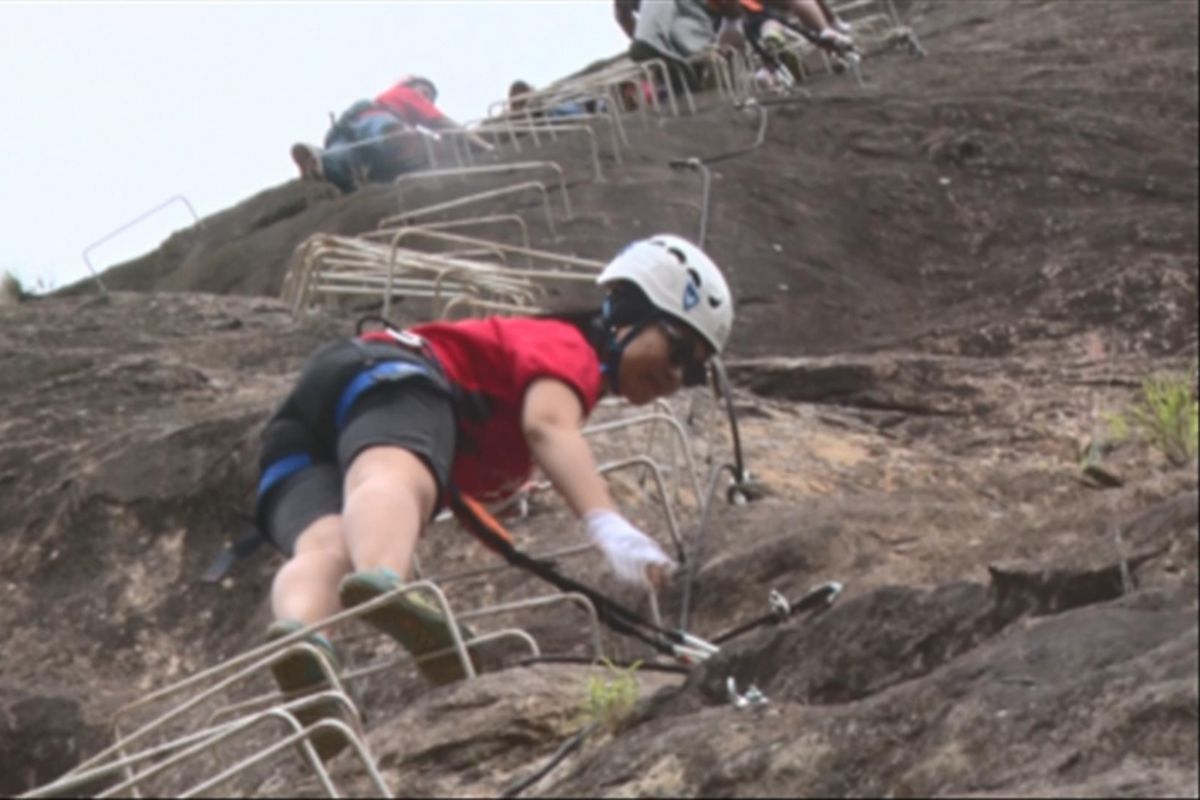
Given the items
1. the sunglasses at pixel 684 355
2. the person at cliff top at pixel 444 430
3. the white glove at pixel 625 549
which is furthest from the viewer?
the sunglasses at pixel 684 355

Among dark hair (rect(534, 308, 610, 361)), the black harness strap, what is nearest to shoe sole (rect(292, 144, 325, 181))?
dark hair (rect(534, 308, 610, 361))

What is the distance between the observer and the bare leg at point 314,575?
23.3ft

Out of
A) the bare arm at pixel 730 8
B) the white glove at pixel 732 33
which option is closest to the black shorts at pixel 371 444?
the bare arm at pixel 730 8

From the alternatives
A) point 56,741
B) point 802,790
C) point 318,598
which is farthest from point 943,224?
point 802,790

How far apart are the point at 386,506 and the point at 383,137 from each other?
10119 millimetres

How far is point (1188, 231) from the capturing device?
12.1 metres

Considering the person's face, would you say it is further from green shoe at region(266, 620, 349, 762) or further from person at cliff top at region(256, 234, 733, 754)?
green shoe at region(266, 620, 349, 762)

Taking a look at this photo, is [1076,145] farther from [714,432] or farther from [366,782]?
[366,782]

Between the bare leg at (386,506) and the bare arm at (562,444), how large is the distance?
321 mm

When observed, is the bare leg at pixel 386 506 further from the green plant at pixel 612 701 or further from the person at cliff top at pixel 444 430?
the green plant at pixel 612 701

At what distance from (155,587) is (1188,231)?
14.7 ft

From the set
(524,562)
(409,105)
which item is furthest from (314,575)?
(409,105)

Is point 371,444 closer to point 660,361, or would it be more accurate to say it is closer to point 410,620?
point 410,620

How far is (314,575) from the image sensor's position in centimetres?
723
